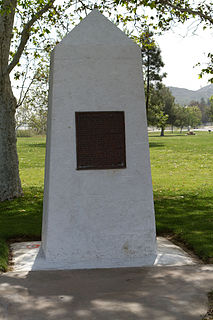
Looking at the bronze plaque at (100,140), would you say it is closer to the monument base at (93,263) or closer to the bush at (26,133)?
the monument base at (93,263)

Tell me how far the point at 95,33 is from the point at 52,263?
3.89 meters

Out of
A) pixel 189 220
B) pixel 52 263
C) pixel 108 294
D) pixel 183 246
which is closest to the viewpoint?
pixel 108 294

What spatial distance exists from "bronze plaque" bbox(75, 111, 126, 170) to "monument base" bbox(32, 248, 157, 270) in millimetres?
1577

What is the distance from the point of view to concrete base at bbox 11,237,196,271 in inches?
277

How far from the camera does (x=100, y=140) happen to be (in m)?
7.23

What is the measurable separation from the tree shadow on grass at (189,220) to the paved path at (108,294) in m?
1.42

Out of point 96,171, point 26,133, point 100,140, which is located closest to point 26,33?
point 100,140

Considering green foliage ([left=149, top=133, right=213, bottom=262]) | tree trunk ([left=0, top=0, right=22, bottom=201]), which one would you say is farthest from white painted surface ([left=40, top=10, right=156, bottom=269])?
tree trunk ([left=0, top=0, right=22, bottom=201])

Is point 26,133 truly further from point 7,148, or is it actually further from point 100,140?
point 100,140

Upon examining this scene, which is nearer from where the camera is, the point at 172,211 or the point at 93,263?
the point at 93,263

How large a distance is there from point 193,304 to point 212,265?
189cm

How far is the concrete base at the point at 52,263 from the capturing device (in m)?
7.04

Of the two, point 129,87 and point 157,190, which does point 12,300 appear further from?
point 157,190

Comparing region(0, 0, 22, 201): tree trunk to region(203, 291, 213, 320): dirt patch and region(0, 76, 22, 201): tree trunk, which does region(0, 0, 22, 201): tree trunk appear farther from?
region(203, 291, 213, 320): dirt patch
